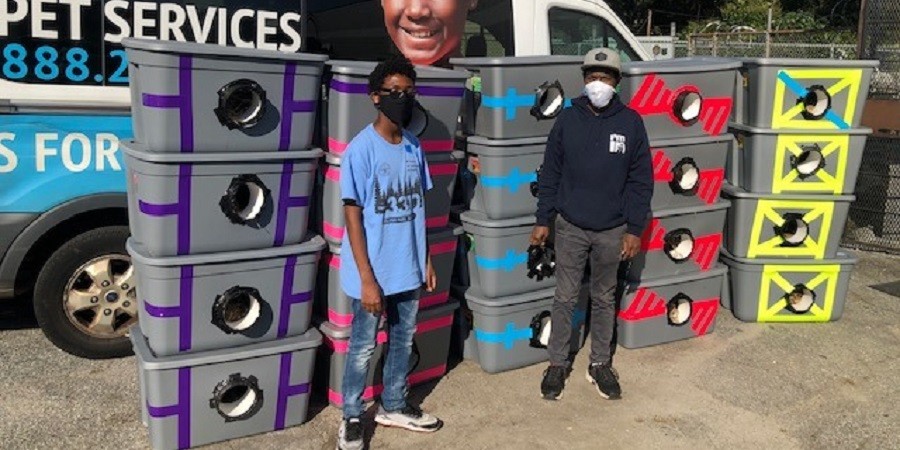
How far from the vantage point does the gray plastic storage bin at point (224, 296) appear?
3693mm

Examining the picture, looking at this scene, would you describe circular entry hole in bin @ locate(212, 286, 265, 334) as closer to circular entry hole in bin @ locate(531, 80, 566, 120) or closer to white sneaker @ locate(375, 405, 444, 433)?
white sneaker @ locate(375, 405, 444, 433)

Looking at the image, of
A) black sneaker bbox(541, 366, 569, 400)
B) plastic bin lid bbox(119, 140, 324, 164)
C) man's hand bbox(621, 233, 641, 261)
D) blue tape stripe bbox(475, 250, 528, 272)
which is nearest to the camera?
plastic bin lid bbox(119, 140, 324, 164)

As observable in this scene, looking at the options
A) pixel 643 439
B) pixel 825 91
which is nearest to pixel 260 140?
pixel 643 439

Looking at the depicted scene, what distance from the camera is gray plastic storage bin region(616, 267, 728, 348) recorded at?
5.36 metres

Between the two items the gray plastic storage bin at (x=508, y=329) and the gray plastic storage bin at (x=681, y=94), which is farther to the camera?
the gray plastic storage bin at (x=681, y=94)

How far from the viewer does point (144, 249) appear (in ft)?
12.4

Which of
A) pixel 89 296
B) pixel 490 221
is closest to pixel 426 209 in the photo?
pixel 490 221

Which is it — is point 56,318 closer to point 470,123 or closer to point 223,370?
point 223,370

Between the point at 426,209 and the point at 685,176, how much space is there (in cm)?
191

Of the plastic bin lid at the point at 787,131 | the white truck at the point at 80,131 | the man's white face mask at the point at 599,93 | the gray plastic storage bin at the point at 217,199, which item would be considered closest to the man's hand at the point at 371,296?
the gray plastic storage bin at the point at 217,199

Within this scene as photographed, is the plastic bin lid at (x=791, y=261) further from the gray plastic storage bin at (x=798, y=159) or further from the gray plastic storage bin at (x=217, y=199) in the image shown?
the gray plastic storage bin at (x=217, y=199)

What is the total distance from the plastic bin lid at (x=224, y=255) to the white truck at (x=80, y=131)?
1.00 m

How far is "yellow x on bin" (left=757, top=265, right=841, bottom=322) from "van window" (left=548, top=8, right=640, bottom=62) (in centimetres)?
206

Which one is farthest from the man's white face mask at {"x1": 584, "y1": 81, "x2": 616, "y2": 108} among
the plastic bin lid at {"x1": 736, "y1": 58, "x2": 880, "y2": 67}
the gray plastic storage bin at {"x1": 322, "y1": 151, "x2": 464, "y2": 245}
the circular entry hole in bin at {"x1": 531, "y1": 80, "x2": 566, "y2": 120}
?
the plastic bin lid at {"x1": 736, "y1": 58, "x2": 880, "y2": 67}
